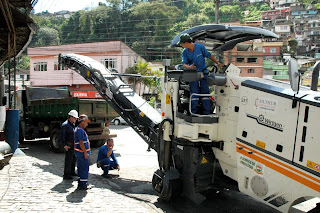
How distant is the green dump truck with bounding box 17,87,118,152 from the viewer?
11.1 m

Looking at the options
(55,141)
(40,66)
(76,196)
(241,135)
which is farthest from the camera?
(40,66)

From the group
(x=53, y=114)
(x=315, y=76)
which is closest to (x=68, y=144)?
(x=53, y=114)

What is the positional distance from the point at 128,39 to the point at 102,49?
28976 mm

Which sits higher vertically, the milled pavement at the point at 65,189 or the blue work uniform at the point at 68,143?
the blue work uniform at the point at 68,143

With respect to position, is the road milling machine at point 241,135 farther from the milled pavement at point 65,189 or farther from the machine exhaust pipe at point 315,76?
the milled pavement at point 65,189

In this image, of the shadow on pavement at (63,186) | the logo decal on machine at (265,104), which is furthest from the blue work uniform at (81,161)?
the logo decal on machine at (265,104)

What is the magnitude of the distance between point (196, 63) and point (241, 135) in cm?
174

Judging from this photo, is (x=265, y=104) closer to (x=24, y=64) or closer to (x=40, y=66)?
(x=40, y=66)

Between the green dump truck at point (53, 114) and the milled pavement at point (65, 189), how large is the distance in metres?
1.53

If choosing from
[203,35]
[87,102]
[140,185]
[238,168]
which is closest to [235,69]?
[203,35]

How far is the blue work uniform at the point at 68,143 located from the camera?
7.52 metres

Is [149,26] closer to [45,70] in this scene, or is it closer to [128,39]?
[128,39]

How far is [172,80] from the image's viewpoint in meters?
6.42

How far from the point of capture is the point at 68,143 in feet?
25.0
